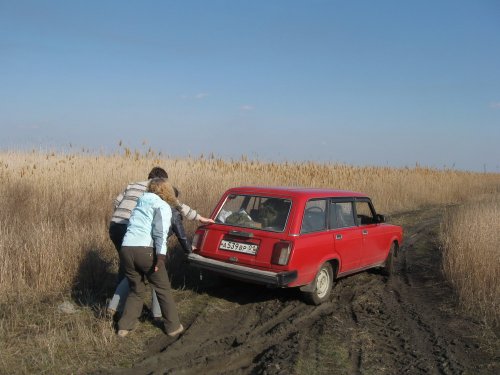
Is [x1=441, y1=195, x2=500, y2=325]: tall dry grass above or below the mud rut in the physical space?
above

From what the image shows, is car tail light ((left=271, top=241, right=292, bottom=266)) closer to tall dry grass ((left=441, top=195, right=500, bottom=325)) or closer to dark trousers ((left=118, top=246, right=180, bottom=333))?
dark trousers ((left=118, top=246, right=180, bottom=333))

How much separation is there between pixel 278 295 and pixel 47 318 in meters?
3.14

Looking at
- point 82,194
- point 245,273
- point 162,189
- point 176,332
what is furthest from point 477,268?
point 82,194

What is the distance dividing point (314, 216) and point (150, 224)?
8.45ft

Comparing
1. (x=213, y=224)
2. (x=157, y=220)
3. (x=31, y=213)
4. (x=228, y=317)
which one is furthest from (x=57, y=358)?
(x=31, y=213)

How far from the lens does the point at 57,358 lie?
4.57 meters

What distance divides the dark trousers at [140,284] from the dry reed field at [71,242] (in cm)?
26

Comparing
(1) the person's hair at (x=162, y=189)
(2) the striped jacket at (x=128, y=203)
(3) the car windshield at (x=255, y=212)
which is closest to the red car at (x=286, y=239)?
(3) the car windshield at (x=255, y=212)

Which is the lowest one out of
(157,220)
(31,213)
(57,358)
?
(57,358)

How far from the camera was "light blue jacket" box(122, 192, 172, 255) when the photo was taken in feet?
16.7

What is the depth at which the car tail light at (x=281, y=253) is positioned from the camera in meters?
6.03

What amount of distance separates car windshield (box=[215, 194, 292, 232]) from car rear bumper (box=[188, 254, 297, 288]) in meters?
0.64

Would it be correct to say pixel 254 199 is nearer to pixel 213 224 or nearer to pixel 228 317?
pixel 213 224

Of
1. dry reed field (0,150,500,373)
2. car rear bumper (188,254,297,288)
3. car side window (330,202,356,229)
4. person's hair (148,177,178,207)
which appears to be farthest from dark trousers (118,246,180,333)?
car side window (330,202,356,229)
